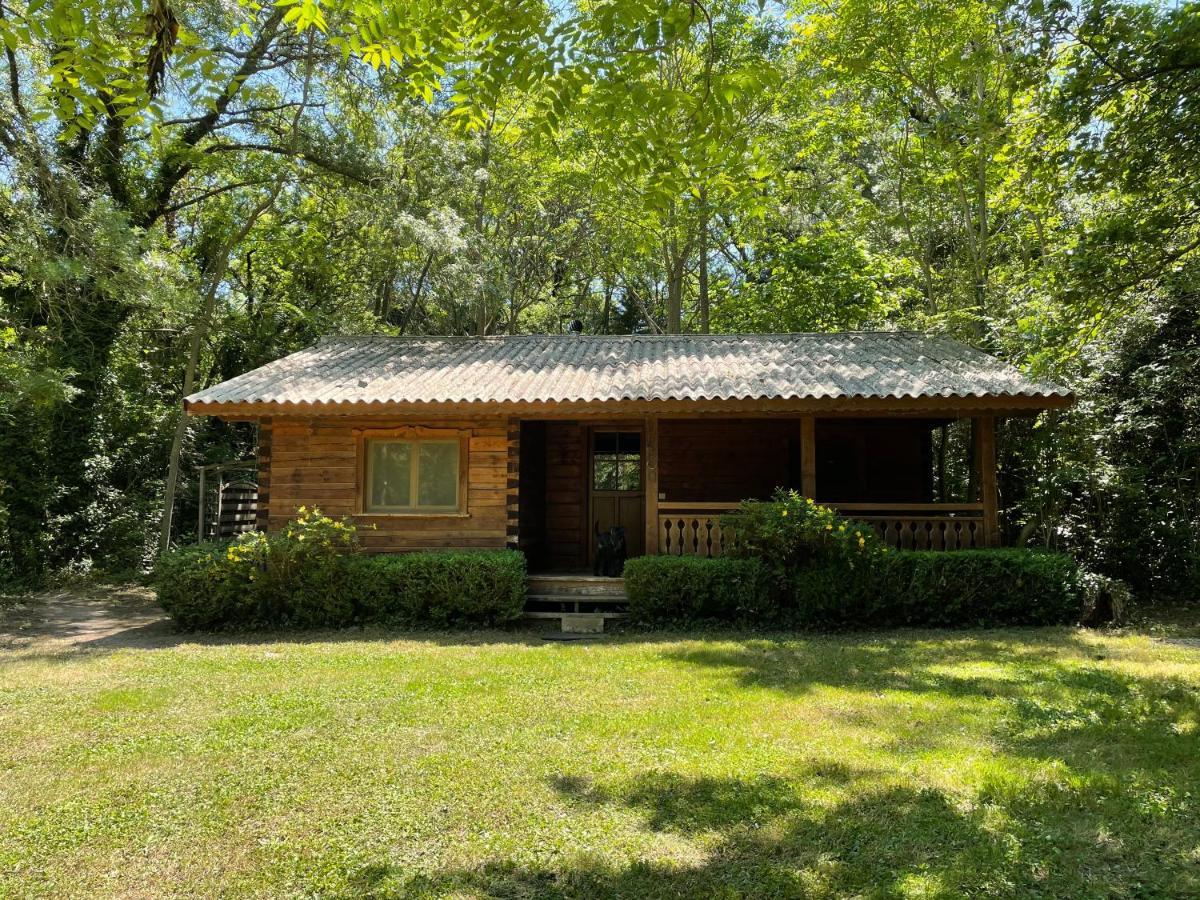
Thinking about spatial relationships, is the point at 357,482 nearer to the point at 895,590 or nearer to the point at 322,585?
the point at 322,585

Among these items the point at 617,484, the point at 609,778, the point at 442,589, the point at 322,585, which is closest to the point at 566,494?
the point at 617,484

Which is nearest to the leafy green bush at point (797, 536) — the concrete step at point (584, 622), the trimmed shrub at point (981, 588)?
the trimmed shrub at point (981, 588)

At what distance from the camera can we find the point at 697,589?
9.60m

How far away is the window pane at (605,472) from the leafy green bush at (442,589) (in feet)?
12.4

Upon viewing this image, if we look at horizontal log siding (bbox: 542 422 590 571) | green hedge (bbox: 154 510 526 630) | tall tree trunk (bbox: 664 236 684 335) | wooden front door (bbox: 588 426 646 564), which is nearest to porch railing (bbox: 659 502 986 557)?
green hedge (bbox: 154 510 526 630)

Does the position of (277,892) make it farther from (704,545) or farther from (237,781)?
(704,545)

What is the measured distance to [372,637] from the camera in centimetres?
915

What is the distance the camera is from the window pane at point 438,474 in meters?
11.1

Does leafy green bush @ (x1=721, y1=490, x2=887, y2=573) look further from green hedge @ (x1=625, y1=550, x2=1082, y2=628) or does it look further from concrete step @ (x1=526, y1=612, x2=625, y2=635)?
concrete step @ (x1=526, y1=612, x2=625, y2=635)

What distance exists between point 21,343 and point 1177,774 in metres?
16.1

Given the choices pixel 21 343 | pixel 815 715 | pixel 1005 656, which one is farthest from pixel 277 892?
pixel 21 343

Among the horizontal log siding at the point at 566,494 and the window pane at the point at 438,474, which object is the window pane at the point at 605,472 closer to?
the horizontal log siding at the point at 566,494

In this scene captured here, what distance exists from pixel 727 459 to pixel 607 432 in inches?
80.8

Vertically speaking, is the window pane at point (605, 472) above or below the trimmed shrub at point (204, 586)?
above
